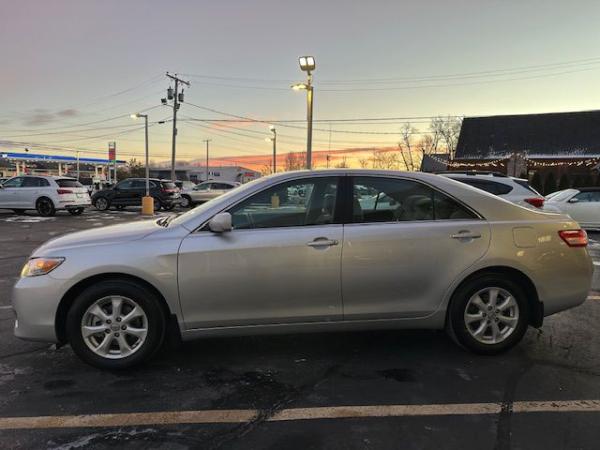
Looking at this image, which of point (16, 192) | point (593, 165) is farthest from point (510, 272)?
point (593, 165)

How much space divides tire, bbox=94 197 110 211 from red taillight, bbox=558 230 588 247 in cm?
2389

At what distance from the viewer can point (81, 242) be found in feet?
13.0

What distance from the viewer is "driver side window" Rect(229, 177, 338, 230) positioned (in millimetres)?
4020

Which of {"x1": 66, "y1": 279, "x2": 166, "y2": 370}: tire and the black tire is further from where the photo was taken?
the black tire

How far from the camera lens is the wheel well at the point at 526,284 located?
414 cm

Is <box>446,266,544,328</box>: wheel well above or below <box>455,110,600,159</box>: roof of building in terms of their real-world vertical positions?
below

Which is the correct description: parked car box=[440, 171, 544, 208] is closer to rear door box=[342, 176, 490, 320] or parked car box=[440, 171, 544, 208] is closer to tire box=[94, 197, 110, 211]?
rear door box=[342, 176, 490, 320]

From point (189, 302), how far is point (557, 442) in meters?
2.62

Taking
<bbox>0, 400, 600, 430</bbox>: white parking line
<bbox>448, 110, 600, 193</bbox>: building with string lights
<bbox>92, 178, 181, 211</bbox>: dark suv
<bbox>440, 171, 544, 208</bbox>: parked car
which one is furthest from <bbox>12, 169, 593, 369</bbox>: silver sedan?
<bbox>448, 110, 600, 193</bbox>: building with string lights

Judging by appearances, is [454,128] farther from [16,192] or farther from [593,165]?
[16,192]

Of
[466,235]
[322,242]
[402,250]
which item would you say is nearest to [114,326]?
[322,242]

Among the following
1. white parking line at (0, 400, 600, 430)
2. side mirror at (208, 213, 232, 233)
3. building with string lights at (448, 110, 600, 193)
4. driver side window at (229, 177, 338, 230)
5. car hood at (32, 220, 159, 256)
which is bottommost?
white parking line at (0, 400, 600, 430)

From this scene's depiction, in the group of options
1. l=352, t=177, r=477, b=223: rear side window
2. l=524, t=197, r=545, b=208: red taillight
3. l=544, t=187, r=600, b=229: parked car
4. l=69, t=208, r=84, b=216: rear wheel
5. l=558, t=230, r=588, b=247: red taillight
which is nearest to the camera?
l=352, t=177, r=477, b=223: rear side window

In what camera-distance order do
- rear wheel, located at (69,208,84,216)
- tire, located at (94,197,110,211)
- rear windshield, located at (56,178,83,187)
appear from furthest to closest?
tire, located at (94,197,110,211) → rear wheel, located at (69,208,84,216) → rear windshield, located at (56,178,83,187)
